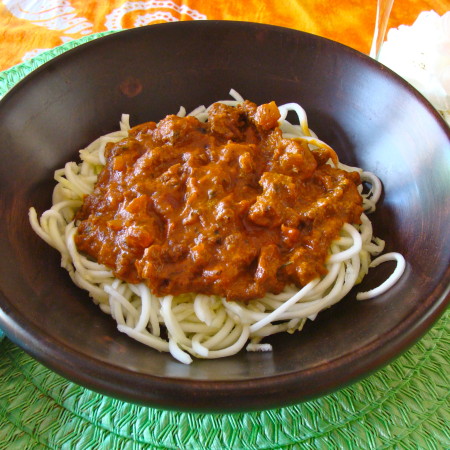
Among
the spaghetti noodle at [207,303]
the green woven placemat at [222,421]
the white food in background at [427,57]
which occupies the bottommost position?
the green woven placemat at [222,421]

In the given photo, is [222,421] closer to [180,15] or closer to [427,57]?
[427,57]

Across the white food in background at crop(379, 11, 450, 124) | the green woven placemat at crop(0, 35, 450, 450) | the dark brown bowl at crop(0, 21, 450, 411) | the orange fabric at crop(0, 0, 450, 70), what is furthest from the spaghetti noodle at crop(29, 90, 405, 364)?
the orange fabric at crop(0, 0, 450, 70)

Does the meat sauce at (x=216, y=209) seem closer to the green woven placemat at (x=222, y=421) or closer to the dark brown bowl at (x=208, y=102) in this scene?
the dark brown bowl at (x=208, y=102)

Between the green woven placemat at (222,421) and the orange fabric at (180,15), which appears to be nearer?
the green woven placemat at (222,421)

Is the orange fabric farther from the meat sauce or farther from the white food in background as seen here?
the meat sauce

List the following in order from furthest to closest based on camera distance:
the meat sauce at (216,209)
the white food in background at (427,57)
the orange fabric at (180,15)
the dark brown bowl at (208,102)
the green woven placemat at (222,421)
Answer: the orange fabric at (180,15), the white food in background at (427,57), the meat sauce at (216,209), the green woven placemat at (222,421), the dark brown bowl at (208,102)

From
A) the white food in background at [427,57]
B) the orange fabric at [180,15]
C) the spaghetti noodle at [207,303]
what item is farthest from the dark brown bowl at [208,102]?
the orange fabric at [180,15]
